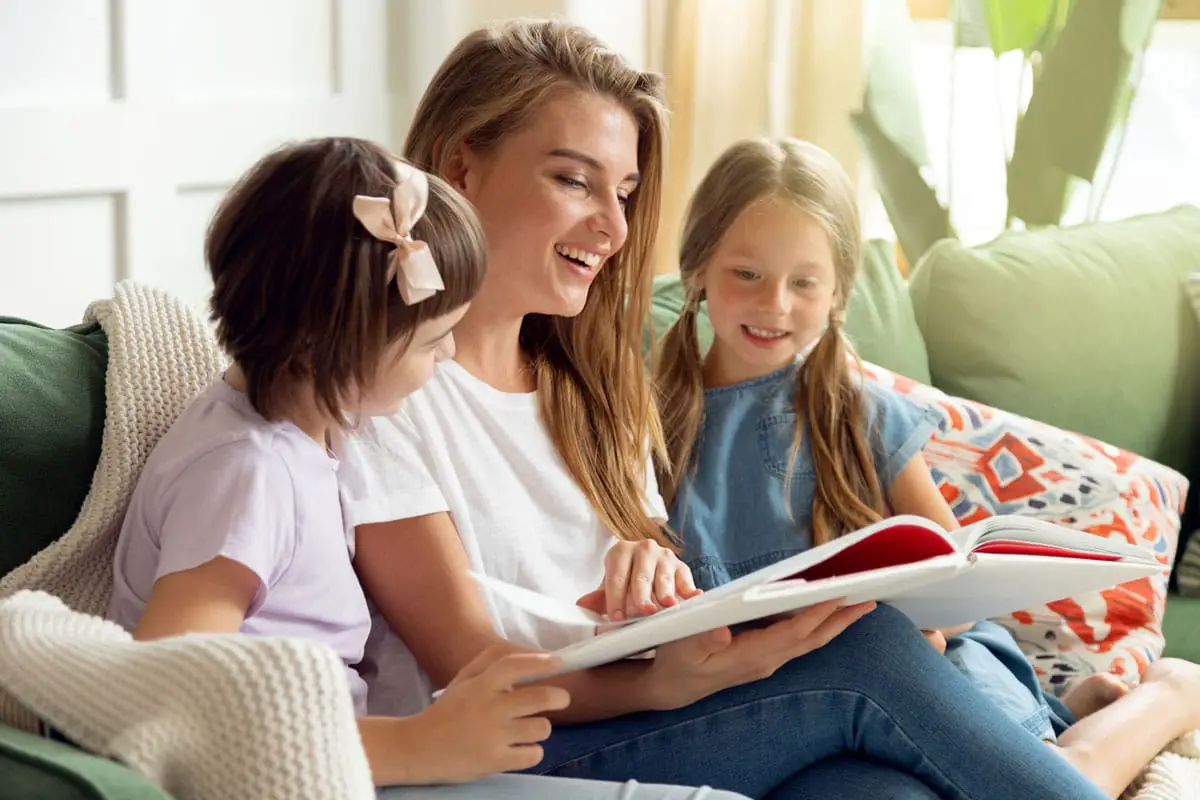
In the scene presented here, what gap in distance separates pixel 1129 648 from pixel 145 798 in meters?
1.50

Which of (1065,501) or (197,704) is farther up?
(197,704)

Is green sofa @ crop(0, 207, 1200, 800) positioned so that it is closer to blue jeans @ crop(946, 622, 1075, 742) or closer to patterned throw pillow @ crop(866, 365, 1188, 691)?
patterned throw pillow @ crop(866, 365, 1188, 691)

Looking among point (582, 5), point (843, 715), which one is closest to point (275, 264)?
point (843, 715)

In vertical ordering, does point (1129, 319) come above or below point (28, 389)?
below

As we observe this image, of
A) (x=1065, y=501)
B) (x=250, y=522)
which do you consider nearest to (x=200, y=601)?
(x=250, y=522)

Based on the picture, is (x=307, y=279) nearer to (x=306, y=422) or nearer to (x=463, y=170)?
(x=306, y=422)

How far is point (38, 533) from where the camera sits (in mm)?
1277

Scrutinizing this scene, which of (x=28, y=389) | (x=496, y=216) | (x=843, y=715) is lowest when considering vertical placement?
(x=843, y=715)

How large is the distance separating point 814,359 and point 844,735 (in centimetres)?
64

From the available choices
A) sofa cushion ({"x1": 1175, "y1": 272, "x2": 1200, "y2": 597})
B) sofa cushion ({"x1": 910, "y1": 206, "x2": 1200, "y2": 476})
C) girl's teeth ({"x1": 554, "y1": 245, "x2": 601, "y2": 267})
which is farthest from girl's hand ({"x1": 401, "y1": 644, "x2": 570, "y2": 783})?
sofa cushion ({"x1": 1175, "y1": 272, "x2": 1200, "y2": 597})

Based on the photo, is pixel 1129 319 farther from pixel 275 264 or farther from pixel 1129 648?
pixel 275 264

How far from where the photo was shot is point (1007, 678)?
5.70ft

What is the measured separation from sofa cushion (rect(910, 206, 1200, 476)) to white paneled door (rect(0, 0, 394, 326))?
1362mm

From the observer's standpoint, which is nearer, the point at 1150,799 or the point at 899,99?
the point at 1150,799
